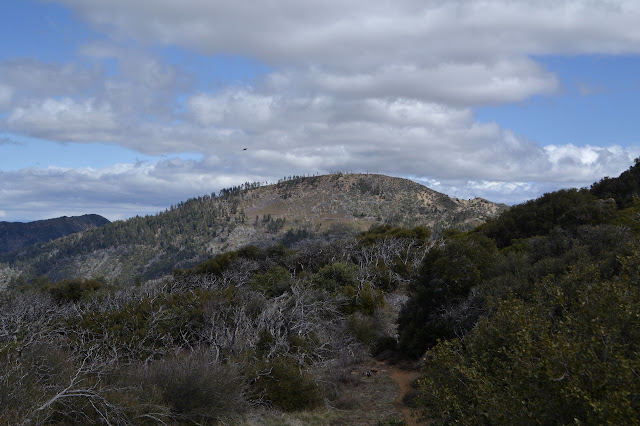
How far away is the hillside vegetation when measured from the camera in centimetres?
615

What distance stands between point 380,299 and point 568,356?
64.5 ft

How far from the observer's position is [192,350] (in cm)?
1243

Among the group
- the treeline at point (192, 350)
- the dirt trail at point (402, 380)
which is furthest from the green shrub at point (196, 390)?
the dirt trail at point (402, 380)

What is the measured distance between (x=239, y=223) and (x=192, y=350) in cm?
13617

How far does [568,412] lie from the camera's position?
5.68 meters

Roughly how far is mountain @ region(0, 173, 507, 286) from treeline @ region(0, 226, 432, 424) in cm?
9107

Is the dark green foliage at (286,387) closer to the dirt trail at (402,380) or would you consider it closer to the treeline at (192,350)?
the treeline at (192,350)

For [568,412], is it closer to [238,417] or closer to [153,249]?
[238,417]

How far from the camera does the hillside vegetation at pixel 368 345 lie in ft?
20.2

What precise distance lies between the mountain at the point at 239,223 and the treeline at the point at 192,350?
91067 millimetres

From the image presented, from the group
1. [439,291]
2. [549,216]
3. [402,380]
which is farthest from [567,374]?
[549,216]

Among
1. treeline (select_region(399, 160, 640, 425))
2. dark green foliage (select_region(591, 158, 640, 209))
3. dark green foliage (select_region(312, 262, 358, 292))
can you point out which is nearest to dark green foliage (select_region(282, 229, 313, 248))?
dark green foliage (select_region(591, 158, 640, 209))

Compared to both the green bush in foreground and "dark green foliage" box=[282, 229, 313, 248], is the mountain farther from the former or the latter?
the green bush in foreground

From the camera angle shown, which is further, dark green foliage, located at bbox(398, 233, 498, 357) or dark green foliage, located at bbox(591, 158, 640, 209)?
dark green foliage, located at bbox(591, 158, 640, 209)
